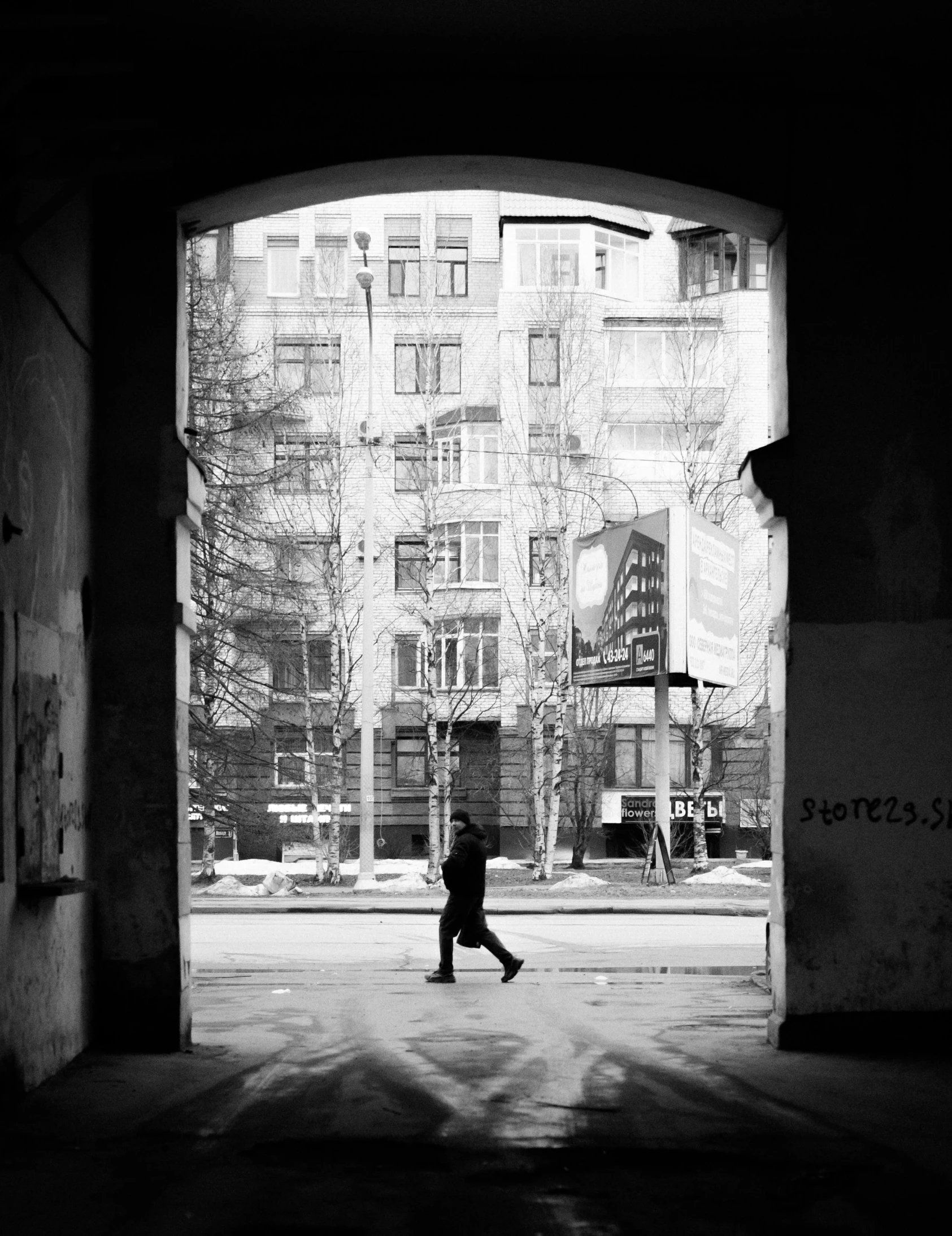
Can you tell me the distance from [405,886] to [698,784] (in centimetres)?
839

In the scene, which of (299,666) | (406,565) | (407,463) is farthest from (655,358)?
(299,666)

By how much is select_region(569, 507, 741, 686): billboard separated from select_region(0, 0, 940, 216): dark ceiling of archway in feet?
57.6

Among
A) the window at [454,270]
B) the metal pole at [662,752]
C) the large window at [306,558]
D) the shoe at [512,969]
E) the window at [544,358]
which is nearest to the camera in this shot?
the shoe at [512,969]

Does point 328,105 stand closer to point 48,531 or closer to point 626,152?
point 626,152

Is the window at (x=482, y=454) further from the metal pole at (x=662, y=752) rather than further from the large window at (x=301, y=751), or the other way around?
the metal pole at (x=662, y=752)

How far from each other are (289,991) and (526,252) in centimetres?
3220

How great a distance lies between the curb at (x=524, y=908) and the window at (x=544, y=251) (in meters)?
21.1

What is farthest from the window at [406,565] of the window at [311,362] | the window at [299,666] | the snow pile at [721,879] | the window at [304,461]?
the snow pile at [721,879]

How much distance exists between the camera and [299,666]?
36781 millimetres

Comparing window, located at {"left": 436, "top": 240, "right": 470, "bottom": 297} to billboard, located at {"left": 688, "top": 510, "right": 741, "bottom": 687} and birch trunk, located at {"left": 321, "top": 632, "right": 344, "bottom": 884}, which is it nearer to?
birch trunk, located at {"left": 321, "top": 632, "right": 344, "bottom": 884}

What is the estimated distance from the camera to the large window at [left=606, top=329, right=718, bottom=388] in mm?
41531

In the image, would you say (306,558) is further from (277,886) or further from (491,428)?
(491,428)

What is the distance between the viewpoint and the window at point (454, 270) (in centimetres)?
4466

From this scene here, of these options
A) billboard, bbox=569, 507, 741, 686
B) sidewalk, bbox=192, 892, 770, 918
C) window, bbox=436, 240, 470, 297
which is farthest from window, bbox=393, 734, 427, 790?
sidewalk, bbox=192, 892, 770, 918
